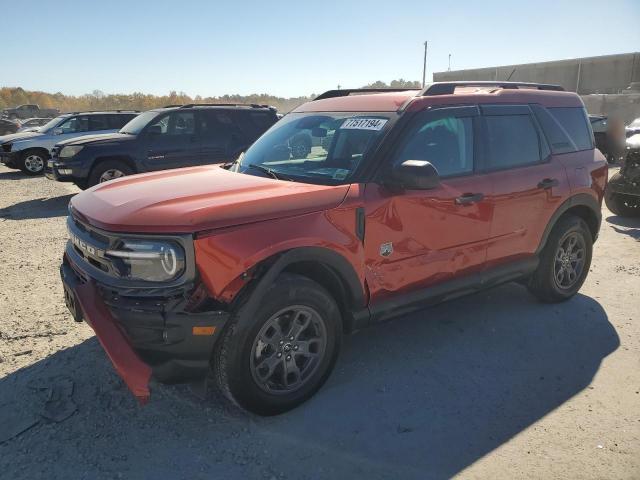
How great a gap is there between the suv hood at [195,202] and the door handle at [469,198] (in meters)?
0.97

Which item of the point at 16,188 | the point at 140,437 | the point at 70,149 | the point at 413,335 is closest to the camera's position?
the point at 140,437

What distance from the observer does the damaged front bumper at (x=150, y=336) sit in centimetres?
246

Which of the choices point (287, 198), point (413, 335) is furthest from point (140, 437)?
point (413, 335)

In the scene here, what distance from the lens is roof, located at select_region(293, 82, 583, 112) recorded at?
3.48m

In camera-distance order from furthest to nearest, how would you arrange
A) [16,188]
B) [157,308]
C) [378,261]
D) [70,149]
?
[16,188] < [70,149] < [378,261] < [157,308]

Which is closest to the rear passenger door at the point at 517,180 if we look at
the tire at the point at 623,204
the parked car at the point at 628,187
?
the parked car at the point at 628,187

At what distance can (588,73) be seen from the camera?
3472cm

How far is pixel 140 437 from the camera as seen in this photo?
273 cm

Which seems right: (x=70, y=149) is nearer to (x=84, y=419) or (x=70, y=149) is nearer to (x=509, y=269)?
(x=84, y=419)

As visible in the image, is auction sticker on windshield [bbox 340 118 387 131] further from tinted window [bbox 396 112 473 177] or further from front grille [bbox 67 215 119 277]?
front grille [bbox 67 215 119 277]

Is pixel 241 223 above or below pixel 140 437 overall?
above

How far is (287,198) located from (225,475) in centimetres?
148

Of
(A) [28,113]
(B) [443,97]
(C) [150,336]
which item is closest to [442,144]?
(B) [443,97]

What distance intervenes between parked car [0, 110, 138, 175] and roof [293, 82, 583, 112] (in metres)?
10.3
